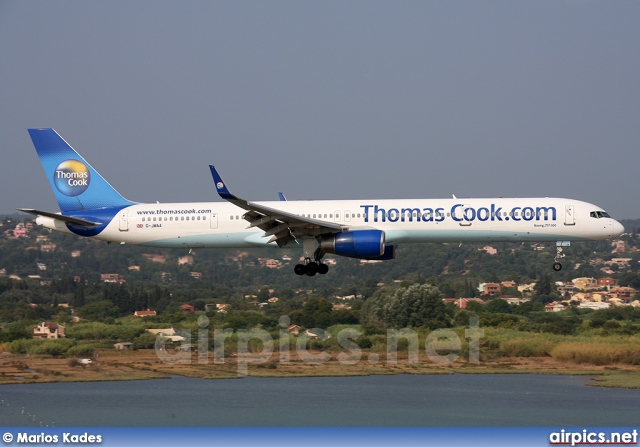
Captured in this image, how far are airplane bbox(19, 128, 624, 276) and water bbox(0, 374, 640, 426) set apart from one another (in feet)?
33.9

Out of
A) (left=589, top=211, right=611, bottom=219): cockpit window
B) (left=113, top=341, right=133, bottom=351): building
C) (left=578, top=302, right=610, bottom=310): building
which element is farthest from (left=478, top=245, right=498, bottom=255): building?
(left=589, top=211, right=611, bottom=219): cockpit window

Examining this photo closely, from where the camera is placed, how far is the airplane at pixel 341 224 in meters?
43.7

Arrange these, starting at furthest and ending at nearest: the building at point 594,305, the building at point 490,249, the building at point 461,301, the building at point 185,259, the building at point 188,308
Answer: the building at point 490,249 → the building at point 594,305 → the building at point 461,301 → the building at point 188,308 → the building at point 185,259

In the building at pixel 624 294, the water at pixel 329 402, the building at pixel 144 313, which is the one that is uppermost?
the building at pixel 624 294

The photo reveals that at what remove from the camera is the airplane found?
43656 mm

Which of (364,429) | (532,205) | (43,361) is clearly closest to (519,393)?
(364,429)

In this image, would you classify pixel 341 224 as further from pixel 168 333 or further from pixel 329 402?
pixel 168 333

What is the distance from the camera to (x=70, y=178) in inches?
1955

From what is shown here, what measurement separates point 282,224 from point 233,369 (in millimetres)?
23152

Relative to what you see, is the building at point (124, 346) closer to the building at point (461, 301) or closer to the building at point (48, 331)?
the building at point (48, 331)

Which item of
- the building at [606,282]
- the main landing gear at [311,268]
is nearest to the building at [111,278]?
the main landing gear at [311,268]

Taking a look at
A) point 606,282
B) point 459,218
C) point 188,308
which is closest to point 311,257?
point 459,218
